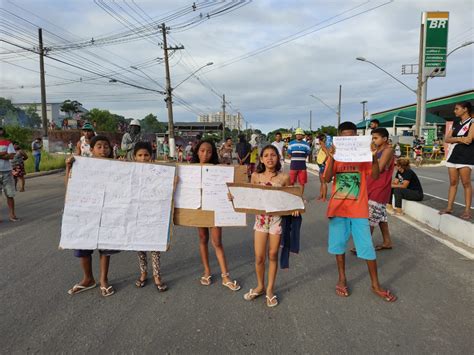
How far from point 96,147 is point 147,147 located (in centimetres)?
53

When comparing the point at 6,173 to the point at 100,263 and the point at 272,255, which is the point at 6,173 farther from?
the point at 272,255

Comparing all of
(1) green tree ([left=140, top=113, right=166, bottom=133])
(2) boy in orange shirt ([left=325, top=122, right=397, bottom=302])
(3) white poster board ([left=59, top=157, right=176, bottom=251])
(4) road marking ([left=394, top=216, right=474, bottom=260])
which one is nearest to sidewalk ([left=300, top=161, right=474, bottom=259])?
(4) road marking ([left=394, top=216, right=474, bottom=260])

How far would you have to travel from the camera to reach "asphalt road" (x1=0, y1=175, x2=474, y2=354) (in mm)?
2766

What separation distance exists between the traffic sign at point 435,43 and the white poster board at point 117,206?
28780 millimetres

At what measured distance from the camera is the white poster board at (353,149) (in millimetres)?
3264

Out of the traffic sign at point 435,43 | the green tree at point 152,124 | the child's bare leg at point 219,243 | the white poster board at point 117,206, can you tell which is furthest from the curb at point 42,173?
the green tree at point 152,124

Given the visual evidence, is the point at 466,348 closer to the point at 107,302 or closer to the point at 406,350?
the point at 406,350

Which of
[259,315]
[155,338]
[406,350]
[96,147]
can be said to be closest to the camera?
[406,350]

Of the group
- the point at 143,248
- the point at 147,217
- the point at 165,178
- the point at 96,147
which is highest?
the point at 96,147

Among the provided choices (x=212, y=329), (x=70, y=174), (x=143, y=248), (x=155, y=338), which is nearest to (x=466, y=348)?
(x=212, y=329)

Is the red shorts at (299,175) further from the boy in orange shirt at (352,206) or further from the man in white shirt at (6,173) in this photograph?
the man in white shirt at (6,173)

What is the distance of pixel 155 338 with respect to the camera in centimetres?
285

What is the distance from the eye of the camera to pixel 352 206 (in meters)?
3.55

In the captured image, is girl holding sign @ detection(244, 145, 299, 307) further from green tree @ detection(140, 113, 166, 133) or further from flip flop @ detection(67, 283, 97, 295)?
green tree @ detection(140, 113, 166, 133)
